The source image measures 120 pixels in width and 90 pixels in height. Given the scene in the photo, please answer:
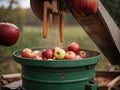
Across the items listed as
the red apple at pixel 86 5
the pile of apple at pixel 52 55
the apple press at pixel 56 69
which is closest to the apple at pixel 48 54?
the pile of apple at pixel 52 55

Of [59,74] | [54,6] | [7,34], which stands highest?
[54,6]

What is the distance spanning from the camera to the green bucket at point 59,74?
2.95 m

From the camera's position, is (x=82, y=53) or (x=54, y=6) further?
(x=82, y=53)

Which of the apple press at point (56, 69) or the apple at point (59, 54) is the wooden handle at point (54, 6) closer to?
the apple press at point (56, 69)

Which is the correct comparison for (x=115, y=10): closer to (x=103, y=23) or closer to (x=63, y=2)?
Result: (x=103, y=23)

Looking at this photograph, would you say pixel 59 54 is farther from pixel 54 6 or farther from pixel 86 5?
pixel 86 5

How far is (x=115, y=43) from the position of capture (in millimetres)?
3904

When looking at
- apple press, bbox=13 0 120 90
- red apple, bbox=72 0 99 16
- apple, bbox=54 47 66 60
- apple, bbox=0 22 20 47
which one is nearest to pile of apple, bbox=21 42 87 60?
apple, bbox=54 47 66 60

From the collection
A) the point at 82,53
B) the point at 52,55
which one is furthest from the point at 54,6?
the point at 82,53

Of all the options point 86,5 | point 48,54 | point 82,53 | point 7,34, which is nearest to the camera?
point 86,5

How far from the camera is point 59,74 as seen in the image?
2.99 m

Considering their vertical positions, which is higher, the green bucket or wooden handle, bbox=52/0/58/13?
wooden handle, bbox=52/0/58/13

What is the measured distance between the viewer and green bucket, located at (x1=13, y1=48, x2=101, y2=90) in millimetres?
2949

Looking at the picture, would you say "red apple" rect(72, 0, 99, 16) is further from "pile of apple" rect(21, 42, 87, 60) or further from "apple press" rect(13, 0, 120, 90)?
"pile of apple" rect(21, 42, 87, 60)
